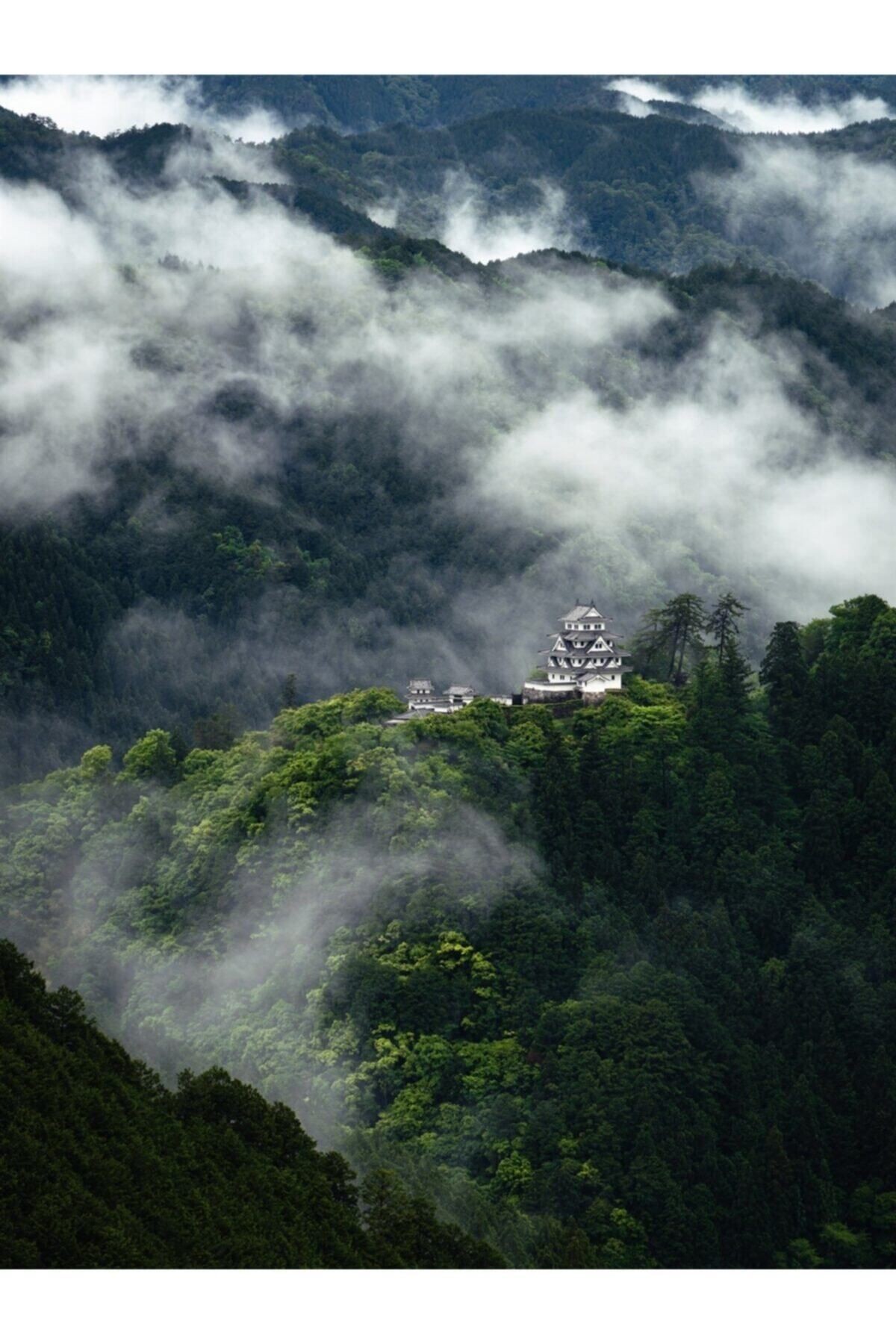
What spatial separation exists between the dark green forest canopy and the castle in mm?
1543

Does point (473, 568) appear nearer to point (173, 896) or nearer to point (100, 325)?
point (100, 325)

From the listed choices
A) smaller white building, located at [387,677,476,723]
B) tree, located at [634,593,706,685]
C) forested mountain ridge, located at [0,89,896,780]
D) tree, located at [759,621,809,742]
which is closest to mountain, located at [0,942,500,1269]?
tree, located at [759,621,809,742]

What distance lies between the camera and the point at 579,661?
3868 inches

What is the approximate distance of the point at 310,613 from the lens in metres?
150

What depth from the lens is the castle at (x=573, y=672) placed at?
318ft

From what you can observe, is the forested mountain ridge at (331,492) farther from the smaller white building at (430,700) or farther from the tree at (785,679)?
the tree at (785,679)

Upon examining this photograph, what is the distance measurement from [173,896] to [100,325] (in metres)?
86.6

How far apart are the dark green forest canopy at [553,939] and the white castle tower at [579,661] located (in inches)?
66.4

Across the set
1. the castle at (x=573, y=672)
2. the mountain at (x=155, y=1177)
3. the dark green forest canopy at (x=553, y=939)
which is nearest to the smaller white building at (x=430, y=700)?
the castle at (x=573, y=672)

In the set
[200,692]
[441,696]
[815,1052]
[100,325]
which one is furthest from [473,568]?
[815,1052]

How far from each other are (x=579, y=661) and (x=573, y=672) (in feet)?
1.86

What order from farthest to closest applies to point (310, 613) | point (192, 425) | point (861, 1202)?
1. point (192, 425)
2. point (310, 613)
3. point (861, 1202)

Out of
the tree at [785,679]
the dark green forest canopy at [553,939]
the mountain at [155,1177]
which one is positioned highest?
the tree at [785,679]

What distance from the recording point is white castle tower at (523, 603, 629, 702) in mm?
97125
